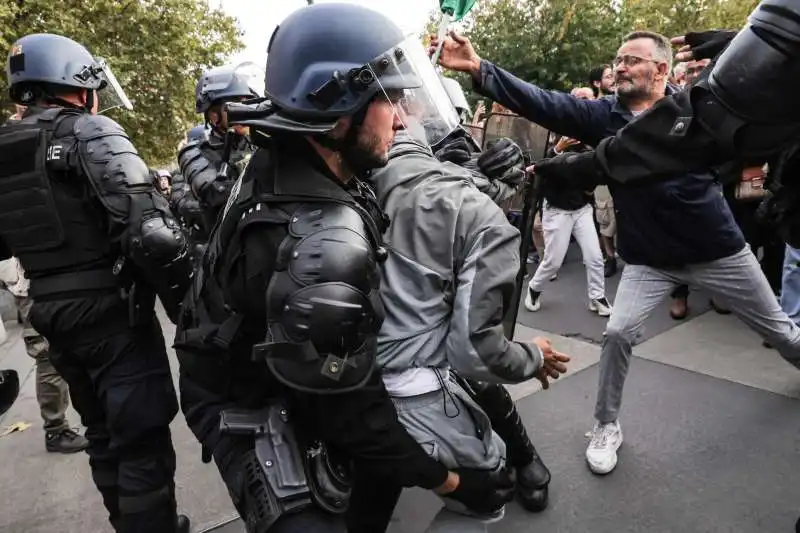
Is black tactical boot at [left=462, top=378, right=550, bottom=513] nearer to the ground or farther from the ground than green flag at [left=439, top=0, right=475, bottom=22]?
nearer to the ground

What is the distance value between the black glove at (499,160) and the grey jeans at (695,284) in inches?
44.8

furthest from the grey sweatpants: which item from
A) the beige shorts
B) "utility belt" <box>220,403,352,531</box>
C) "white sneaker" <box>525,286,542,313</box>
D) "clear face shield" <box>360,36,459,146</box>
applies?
the beige shorts

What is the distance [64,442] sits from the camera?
3.60 meters

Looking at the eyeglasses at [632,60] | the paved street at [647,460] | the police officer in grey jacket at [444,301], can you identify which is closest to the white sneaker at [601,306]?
the paved street at [647,460]

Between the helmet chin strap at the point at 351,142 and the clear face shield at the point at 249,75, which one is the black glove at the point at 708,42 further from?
the clear face shield at the point at 249,75

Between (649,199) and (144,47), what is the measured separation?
12.1 metres

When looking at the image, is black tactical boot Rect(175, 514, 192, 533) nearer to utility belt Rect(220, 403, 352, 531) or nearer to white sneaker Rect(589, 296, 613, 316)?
utility belt Rect(220, 403, 352, 531)

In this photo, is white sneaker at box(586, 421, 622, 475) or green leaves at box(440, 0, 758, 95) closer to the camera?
white sneaker at box(586, 421, 622, 475)

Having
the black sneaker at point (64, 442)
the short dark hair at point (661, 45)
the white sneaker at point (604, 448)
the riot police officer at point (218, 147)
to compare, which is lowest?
the black sneaker at point (64, 442)

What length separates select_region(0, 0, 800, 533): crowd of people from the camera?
141cm

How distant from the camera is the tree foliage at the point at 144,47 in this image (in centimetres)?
1063

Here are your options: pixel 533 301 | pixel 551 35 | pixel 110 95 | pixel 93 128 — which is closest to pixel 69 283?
pixel 93 128

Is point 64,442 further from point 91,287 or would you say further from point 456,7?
point 456,7

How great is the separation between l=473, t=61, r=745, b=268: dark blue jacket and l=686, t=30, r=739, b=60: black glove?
0.74 m
